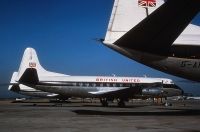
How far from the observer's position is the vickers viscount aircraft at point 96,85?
3256 cm

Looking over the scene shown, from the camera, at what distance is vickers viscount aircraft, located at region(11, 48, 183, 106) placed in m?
32.6

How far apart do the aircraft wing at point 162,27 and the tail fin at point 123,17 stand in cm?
135

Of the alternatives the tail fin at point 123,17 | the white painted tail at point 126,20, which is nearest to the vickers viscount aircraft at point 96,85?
the white painted tail at point 126,20

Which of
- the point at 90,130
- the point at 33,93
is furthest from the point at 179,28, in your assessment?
the point at 33,93

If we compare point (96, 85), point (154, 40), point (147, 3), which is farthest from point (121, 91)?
point (154, 40)

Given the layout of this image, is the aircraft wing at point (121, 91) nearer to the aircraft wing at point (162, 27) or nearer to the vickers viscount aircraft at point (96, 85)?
the vickers viscount aircraft at point (96, 85)

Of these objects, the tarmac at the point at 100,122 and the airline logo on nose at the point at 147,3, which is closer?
the tarmac at the point at 100,122

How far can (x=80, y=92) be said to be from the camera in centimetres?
3344

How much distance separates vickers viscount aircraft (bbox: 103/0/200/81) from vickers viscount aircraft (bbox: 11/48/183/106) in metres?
18.8

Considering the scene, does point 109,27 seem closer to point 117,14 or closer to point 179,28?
point 117,14

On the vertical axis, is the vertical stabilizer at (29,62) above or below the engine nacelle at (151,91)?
above

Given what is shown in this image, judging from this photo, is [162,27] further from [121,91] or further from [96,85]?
[96,85]

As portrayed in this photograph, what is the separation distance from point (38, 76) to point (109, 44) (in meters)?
22.7

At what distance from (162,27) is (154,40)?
3.76 feet
